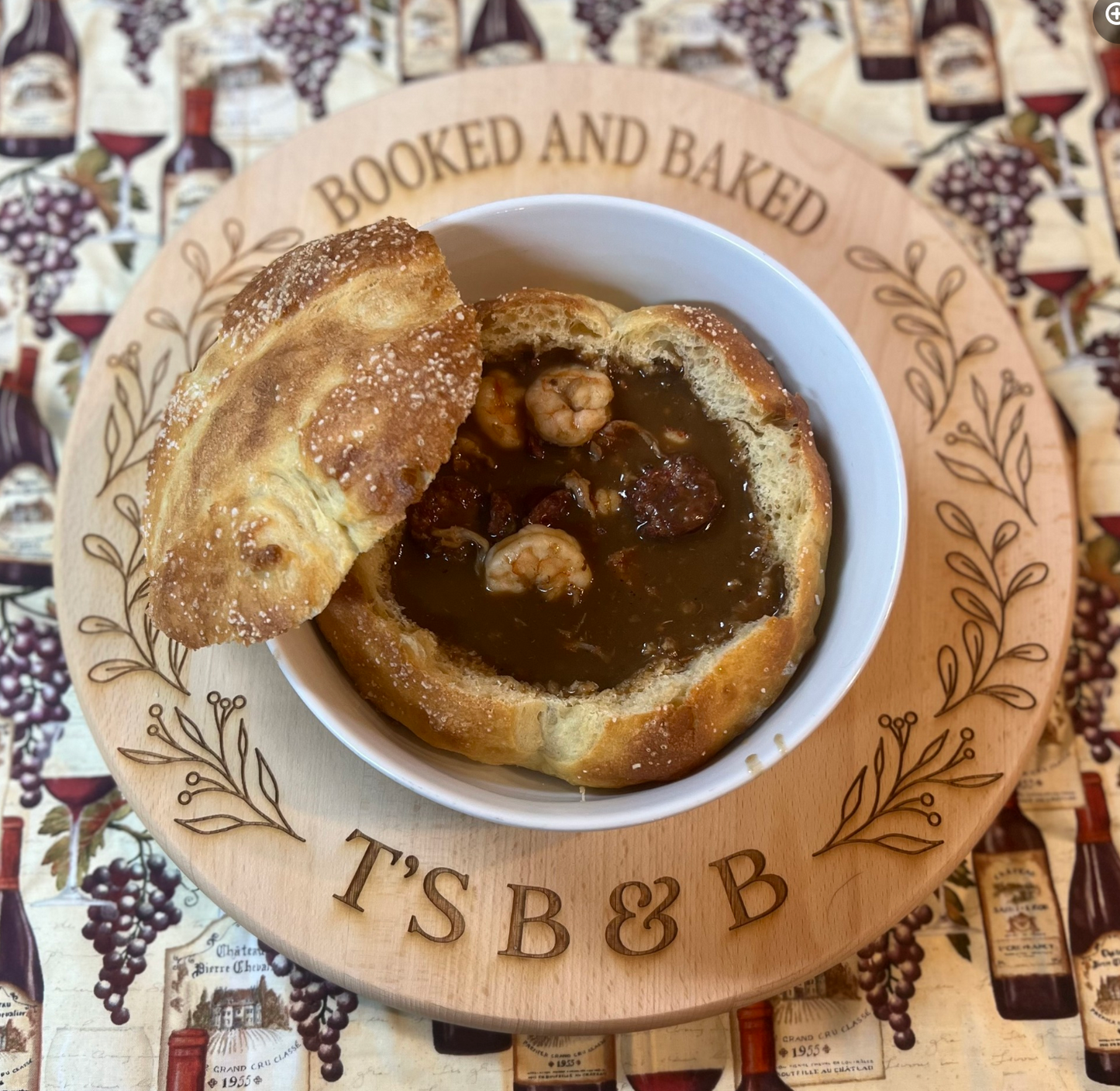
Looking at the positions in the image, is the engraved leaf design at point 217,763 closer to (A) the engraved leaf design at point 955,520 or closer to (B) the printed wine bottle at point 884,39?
(A) the engraved leaf design at point 955,520

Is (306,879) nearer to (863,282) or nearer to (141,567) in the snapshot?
(141,567)

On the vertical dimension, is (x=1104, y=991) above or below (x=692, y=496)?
below

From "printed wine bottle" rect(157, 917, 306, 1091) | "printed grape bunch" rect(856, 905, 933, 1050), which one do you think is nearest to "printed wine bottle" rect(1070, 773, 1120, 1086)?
"printed grape bunch" rect(856, 905, 933, 1050)

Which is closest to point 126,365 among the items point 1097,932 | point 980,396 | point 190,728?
point 190,728

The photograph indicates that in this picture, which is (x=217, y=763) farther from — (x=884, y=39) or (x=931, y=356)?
(x=884, y=39)

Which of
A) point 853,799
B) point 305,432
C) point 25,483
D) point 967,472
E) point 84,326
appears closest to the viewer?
point 305,432

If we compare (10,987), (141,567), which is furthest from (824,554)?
(10,987)

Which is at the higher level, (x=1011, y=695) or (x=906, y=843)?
(x=1011, y=695)
